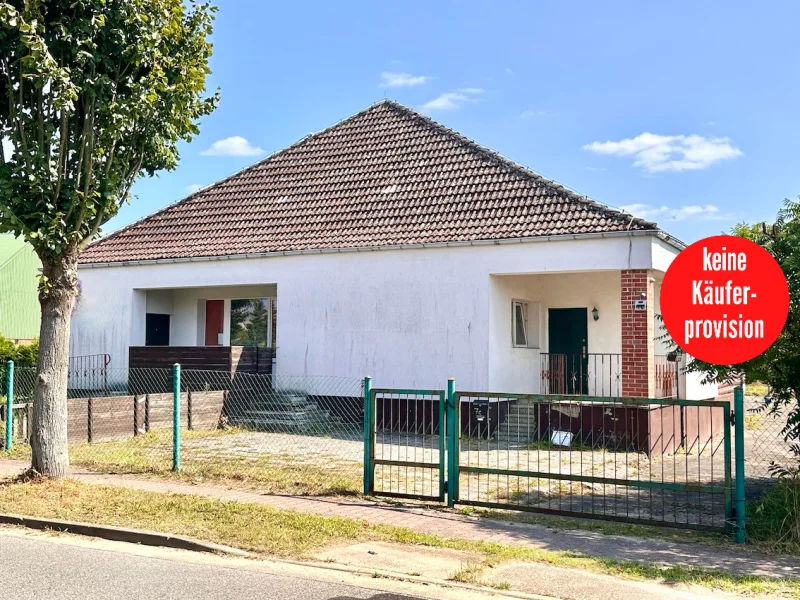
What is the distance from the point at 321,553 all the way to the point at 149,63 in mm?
6688

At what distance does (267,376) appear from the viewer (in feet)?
64.7

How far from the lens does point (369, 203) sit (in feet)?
65.9

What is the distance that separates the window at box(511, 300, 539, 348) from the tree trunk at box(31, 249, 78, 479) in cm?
1034

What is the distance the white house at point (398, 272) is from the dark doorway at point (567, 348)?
0.04m

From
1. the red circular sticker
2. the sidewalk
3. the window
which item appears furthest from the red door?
the red circular sticker

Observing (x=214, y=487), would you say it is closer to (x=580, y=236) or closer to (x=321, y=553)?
(x=321, y=553)

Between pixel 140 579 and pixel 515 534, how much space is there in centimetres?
382

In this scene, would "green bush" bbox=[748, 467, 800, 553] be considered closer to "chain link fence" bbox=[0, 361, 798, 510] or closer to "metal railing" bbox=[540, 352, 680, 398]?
"chain link fence" bbox=[0, 361, 798, 510]

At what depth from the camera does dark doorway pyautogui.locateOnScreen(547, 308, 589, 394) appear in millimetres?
18938

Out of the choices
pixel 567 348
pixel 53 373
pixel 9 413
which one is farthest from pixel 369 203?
pixel 53 373

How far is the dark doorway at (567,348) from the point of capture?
62.1 ft

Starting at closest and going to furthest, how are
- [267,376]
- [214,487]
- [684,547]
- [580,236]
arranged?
[684,547]
[214,487]
[580,236]
[267,376]

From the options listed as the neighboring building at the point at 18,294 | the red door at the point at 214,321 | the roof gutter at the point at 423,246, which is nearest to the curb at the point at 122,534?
the roof gutter at the point at 423,246

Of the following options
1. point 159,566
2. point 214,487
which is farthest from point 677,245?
point 159,566
